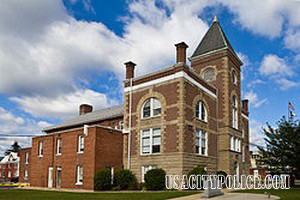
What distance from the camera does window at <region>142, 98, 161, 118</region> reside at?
2756 centimetres

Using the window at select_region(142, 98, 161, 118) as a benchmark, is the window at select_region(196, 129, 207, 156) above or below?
below

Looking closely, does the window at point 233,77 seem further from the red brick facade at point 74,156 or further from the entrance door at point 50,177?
the entrance door at point 50,177

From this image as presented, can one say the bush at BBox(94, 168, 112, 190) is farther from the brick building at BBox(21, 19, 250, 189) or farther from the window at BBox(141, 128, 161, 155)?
the window at BBox(141, 128, 161, 155)

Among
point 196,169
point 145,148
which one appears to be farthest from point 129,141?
point 196,169

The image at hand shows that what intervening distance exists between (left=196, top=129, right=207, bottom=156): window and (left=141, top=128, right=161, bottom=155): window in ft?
11.2

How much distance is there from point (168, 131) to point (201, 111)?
4.30m

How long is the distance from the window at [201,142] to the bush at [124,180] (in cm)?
619

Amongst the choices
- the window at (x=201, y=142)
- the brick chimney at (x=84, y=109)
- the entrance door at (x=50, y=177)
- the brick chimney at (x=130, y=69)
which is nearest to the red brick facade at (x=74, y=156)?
the entrance door at (x=50, y=177)

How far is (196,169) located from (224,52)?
13334 mm

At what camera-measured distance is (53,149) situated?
103ft

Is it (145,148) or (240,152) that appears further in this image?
(240,152)

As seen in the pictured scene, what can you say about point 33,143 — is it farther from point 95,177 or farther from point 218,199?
point 218,199

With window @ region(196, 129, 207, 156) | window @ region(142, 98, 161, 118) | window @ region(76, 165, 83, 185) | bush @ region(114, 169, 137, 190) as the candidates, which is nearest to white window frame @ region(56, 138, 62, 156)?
window @ region(76, 165, 83, 185)

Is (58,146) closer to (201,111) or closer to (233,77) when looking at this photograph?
(201,111)
